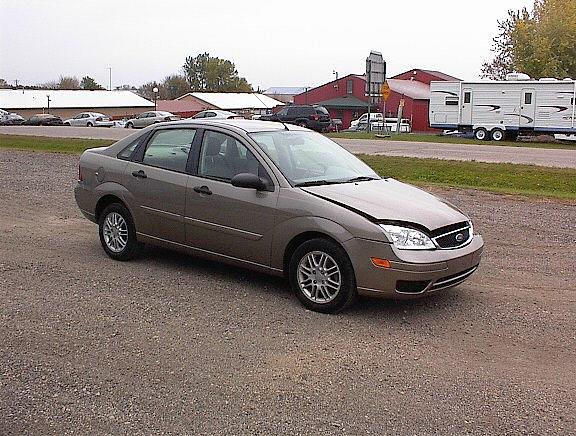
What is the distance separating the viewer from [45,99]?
87062 millimetres

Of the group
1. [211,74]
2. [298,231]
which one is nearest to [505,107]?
[298,231]

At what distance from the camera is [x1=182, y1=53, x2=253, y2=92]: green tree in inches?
4884

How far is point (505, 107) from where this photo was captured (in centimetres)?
3756

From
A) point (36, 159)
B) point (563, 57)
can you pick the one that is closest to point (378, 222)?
point (36, 159)

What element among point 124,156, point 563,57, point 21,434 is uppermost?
point 563,57

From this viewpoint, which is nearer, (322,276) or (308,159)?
(322,276)

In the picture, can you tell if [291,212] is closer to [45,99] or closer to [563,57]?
[563,57]

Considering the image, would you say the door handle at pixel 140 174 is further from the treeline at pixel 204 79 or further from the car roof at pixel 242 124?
the treeline at pixel 204 79

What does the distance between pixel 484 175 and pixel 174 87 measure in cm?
10976

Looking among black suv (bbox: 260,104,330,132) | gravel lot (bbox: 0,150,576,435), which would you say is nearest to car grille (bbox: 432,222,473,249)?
gravel lot (bbox: 0,150,576,435)

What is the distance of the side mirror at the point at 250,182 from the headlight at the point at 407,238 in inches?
48.3

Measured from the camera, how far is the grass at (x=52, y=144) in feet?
84.0

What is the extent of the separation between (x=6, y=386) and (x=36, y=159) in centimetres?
1737

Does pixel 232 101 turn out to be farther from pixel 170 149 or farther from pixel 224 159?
pixel 224 159
